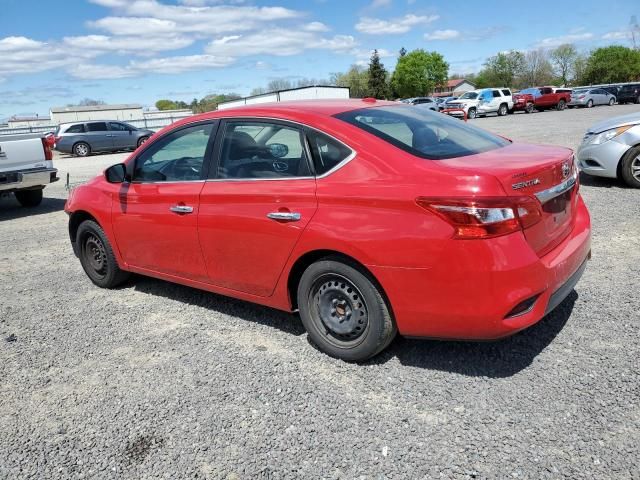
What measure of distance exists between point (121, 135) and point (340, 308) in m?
24.9

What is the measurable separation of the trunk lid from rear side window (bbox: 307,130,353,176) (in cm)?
62

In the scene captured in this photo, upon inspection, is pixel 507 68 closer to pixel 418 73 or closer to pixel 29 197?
pixel 418 73

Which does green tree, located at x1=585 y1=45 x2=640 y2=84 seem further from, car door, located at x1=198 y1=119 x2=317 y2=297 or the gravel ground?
car door, located at x1=198 y1=119 x2=317 y2=297

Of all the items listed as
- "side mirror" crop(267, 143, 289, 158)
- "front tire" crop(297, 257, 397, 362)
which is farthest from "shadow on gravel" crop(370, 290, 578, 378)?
"side mirror" crop(267, 143, 289, 158)

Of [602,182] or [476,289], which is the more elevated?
[476,289]

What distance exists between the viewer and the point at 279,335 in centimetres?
397

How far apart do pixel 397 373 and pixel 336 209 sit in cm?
109

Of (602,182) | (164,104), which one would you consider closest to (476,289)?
(602,182)

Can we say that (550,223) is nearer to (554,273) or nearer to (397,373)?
(554,273)

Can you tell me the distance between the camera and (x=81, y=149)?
24828mm

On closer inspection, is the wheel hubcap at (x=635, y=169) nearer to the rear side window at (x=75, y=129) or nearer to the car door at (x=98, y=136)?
the car door at (x=98, y=136)

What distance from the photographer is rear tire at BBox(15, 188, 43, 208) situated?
10656mm

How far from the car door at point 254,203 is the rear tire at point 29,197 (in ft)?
27.3

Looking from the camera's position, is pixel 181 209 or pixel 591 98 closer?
pixel 181 209
